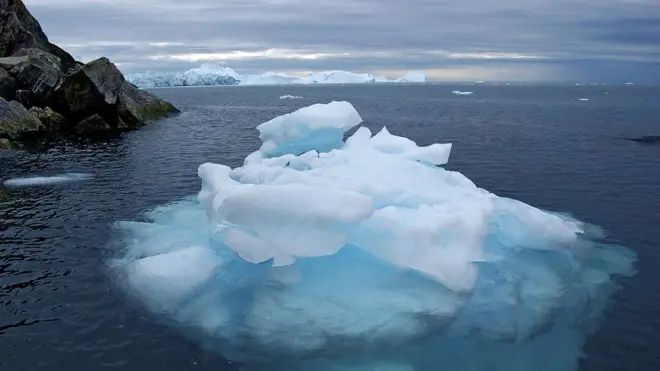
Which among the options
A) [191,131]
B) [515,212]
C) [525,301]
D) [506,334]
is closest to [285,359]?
[506,334]

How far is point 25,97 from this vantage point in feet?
166

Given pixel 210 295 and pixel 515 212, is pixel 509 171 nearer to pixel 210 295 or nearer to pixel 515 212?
pixel 515 212

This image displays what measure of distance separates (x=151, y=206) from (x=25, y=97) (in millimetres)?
34534

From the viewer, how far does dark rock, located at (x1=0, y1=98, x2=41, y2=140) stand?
146 feet

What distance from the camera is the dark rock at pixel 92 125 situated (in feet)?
167

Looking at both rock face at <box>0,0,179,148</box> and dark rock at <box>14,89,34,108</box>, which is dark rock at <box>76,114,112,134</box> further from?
dark rock at <box>14,89,34,108</box>

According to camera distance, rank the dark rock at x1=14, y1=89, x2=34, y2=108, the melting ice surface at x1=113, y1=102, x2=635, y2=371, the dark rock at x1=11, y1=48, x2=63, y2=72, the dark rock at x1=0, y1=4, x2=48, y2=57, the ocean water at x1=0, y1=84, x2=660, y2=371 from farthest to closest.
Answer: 1. the dark rock at x1=0, y1=4, x2=48, y2=57
2. the dark rock at x1=11, y1=48, x2=63, y2=72
3. the dark rock at x1=14, y1=89, x2=34, y2=108
4. the ocean water at x1=0, y1=84, x2=660, y2=371
5. the melting ice surface at x1=113, y1=102, x2=635, y2=371

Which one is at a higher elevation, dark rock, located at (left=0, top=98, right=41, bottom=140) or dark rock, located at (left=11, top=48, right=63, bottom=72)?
dark rock, located at (left=11, top=48, right=63, bottom=72)

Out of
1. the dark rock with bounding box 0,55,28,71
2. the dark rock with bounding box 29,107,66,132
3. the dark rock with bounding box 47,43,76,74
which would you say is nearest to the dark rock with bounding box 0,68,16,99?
the dark rock with bounding box 0,55,28,71

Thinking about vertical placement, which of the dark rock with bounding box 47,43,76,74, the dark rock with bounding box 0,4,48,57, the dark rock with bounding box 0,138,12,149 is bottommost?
the dark rock with bounding box 0,138,12,149

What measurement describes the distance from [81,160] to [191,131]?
1964cm

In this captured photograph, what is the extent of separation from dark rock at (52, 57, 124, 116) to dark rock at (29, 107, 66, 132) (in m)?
1.11

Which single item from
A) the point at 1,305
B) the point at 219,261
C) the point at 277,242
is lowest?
the point at 1,305

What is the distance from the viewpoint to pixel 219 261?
15188 millimetres
